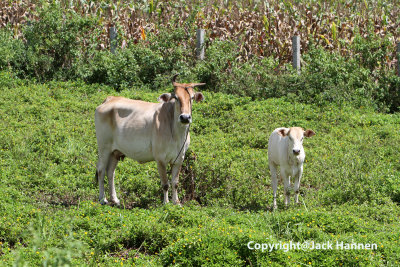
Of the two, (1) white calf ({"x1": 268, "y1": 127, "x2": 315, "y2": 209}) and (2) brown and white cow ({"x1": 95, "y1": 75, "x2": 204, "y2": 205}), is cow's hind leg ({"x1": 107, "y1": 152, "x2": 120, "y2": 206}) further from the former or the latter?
(1) white calf ({"x1": 268, "y1": 127, "x2": 315, "y2": 209})

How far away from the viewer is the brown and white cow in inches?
357

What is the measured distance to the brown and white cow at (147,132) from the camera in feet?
29.8

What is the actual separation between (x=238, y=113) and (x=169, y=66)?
385 centimetres

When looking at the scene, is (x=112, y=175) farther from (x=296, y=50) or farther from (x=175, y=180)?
(x=296, y=50)

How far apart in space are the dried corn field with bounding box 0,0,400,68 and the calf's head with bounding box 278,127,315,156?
29.0 ft

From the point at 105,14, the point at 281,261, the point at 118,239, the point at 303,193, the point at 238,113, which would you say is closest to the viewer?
the point at 281,261

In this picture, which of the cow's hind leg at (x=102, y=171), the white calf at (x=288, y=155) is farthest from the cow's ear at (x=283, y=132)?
the cow's hind leg at (x=102, y=171)

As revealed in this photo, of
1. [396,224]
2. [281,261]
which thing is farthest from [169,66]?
[281,261]

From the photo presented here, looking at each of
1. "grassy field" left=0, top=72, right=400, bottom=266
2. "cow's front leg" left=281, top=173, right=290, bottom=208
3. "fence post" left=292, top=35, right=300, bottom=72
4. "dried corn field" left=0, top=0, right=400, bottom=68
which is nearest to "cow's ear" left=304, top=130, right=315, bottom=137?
"cow's front leg" left=281, top=173, right=290, bottom=208

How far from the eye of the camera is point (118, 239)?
7430 millimetres

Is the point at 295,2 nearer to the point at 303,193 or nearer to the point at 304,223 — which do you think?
the point at 303,193

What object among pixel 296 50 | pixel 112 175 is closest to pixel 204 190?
pixel 112 175

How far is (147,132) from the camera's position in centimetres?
933

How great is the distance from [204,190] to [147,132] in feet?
5.17
